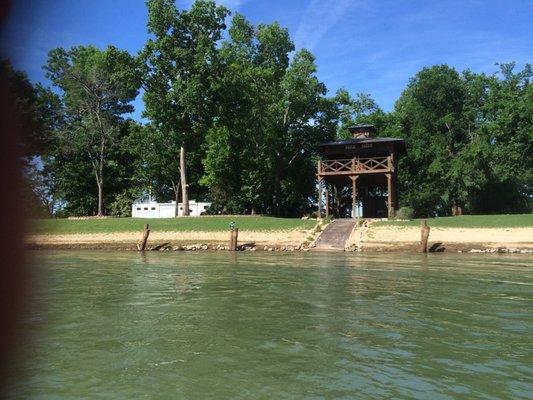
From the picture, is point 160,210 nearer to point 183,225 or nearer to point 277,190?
point 277,190

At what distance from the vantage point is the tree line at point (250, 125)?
42906 mm

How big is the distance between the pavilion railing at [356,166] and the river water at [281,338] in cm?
2328

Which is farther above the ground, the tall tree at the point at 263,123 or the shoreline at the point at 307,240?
the tall tree at the point at 263,123

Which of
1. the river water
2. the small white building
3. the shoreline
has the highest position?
the small white building

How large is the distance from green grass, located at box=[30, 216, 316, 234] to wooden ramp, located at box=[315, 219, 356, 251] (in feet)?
4.75

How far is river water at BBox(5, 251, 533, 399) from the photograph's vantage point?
18.4ft

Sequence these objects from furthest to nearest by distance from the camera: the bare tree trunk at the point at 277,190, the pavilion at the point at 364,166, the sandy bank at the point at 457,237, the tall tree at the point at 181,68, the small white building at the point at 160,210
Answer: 1. the small white building at the point at 160,210
2. the bare tree trunk at the point at 277,190
3. the tall tree at the point at 181,68
4. the pavilion at the point at 364,166
5. the sandy bank at the point at 457,237

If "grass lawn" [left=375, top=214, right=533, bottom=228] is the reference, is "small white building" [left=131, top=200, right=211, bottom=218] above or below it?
above

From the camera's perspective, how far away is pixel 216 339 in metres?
7.69

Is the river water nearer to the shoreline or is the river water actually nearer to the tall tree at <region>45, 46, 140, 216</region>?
the shoreline

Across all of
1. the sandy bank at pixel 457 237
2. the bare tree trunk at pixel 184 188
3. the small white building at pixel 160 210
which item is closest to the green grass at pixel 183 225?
the sandy bank at pixel 457 237

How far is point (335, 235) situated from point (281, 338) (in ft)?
76.3

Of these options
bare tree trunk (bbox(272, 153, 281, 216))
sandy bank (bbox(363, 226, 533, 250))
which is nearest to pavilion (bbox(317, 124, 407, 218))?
bare tree trunk (bbox(272, 153, 281, 216))

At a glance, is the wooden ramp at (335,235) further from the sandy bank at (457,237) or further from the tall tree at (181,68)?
the tall tree at (181,68)
